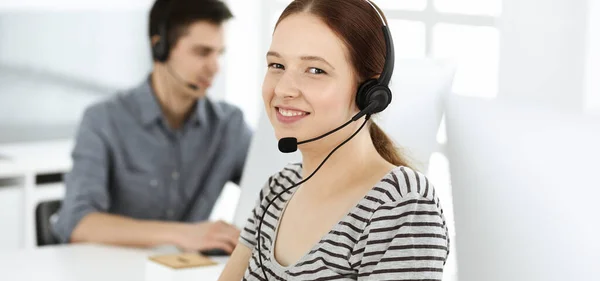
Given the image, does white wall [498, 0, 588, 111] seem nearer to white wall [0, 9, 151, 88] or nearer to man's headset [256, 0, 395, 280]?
man's headset [256, 0, 395, 280]

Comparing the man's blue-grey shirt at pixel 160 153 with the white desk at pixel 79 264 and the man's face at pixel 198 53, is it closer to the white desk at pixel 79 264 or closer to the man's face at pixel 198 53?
the man's face at pixel 198 53

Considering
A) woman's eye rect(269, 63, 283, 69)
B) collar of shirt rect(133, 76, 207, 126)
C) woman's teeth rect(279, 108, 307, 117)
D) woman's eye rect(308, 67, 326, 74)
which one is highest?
woman's eye rect(269, 63, 283, 69)

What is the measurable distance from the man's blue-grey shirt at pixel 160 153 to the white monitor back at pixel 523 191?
1240mm

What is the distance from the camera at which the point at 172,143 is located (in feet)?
7.91

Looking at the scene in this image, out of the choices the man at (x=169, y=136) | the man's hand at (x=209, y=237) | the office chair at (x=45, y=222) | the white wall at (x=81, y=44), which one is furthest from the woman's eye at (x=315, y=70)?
the white wall at (x=81, y=44)

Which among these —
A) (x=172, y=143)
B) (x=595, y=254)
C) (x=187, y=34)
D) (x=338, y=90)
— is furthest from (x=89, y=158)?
(x=595, y=254)

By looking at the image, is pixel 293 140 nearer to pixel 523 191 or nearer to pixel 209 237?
pixel 523 191

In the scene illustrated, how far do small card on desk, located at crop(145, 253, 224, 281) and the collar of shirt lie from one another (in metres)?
0.74

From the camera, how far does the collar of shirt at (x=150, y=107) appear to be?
7.79 ft

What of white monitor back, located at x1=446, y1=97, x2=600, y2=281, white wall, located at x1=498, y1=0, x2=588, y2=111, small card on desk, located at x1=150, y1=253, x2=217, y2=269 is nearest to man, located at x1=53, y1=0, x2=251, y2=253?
small card on desk, located at x1=150, y1=253, x2=217, y2=269

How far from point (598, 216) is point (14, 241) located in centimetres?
294

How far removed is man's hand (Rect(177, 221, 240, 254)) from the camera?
184 centimetres

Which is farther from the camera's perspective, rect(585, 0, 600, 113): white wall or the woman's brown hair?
rect(585, 0, 600, 113): white wall

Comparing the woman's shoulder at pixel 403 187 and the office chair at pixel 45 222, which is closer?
the woman's shoulder at pixel 403 187
